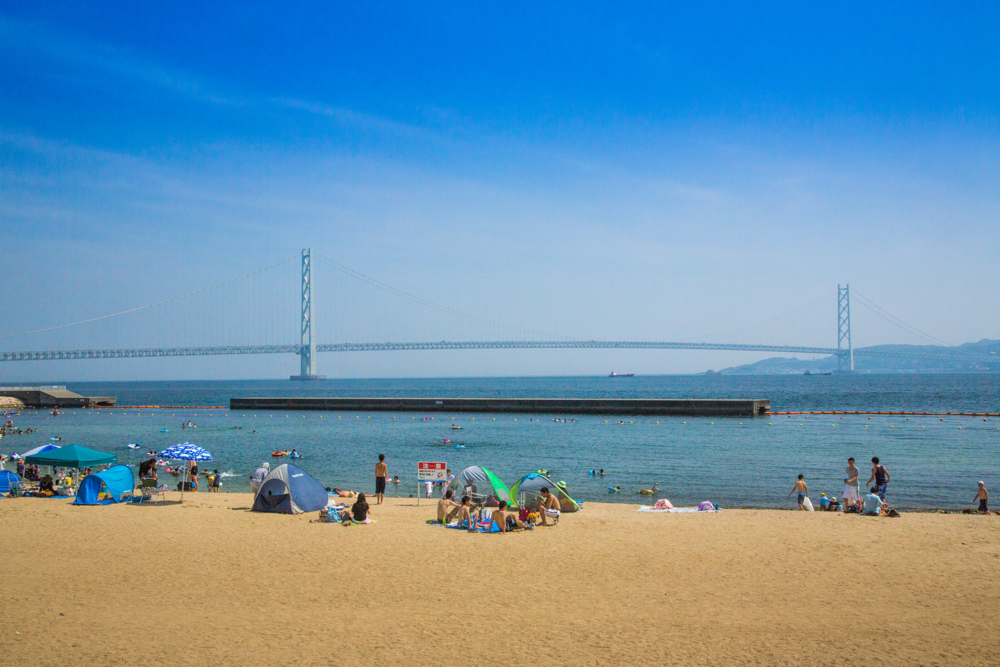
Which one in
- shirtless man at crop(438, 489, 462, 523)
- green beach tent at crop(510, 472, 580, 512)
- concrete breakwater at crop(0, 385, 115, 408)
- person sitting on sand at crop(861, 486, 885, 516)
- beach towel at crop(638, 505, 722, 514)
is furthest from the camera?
concrete breakwater at crop(0, 385, 115, 408)

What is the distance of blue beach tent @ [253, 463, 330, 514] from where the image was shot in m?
12.2

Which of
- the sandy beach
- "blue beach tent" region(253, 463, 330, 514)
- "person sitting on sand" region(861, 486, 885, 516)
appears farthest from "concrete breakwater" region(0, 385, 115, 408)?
"person sitting on sand" region(861, 486, 885, 516)

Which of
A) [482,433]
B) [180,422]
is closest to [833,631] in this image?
[482,433]

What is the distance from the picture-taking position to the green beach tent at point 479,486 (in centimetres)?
1272

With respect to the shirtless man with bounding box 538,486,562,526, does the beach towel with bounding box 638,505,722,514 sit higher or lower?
lower

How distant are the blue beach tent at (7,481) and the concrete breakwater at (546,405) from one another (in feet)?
103

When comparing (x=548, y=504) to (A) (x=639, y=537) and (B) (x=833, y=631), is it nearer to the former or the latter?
(A) (x=639, y=537)

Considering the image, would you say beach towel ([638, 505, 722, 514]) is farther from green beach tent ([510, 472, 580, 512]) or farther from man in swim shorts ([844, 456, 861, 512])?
man in swim shorts ([844, 456, 861, 512])

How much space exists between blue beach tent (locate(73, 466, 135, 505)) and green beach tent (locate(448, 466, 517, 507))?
21.4ft

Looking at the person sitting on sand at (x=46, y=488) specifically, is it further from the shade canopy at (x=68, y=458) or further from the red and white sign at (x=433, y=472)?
the red and white sign at (x=433, y=472)

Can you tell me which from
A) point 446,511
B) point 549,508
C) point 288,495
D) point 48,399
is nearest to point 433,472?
point 446,511

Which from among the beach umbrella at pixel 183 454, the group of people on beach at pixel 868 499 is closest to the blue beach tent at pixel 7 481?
the beach umbrella at pixel 183 454

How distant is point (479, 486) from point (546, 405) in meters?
31.9

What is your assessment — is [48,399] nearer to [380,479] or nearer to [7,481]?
[7,481]
